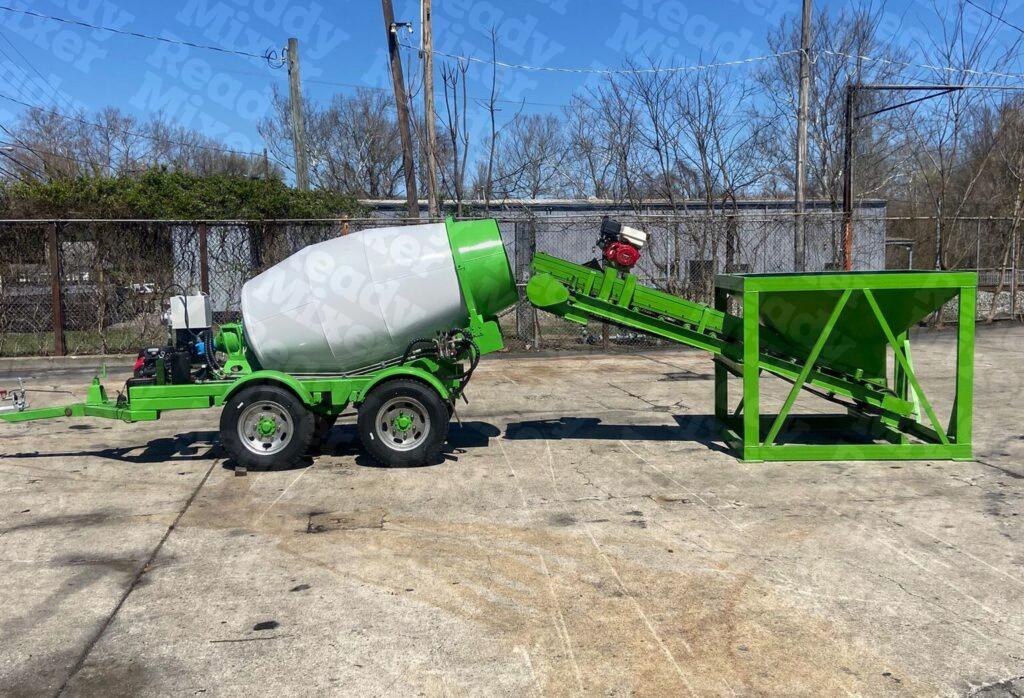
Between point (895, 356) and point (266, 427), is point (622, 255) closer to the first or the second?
point (895, 356)

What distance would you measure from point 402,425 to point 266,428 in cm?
130

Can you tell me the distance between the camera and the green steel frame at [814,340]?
8.00m

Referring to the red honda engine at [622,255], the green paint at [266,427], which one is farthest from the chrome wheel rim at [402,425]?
the red honda engine at [622,255]

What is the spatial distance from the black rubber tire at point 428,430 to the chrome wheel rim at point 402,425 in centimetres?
4

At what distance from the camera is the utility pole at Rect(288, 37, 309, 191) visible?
27578mm

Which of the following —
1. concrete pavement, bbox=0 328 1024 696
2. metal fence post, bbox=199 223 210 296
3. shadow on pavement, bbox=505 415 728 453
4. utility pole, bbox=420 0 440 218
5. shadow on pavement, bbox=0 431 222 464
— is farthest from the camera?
utility pole, bbox=420 0 440 218

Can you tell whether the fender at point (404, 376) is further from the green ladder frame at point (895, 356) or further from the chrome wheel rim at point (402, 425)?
the green ladder frame at point (895, 356)

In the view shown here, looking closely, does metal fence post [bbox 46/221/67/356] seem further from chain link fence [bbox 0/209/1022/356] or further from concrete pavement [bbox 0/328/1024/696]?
concrete pavement [bbox 0/328/1024/696]

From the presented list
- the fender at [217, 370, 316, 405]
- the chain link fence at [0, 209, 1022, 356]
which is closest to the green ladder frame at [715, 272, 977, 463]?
the fender at [217, 370, 316, 405]

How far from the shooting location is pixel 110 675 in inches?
163

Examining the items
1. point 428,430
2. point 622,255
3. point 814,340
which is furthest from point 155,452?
point 814,340

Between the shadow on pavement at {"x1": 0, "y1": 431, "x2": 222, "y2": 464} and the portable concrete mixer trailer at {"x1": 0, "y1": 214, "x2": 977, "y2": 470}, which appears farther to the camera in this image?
the shadow on pavement at {"x1": 0, "y1": 431, "x2": 222, "y2": 464}

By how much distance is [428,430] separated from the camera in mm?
7996

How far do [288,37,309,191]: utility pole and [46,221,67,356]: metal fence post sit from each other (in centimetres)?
1193
